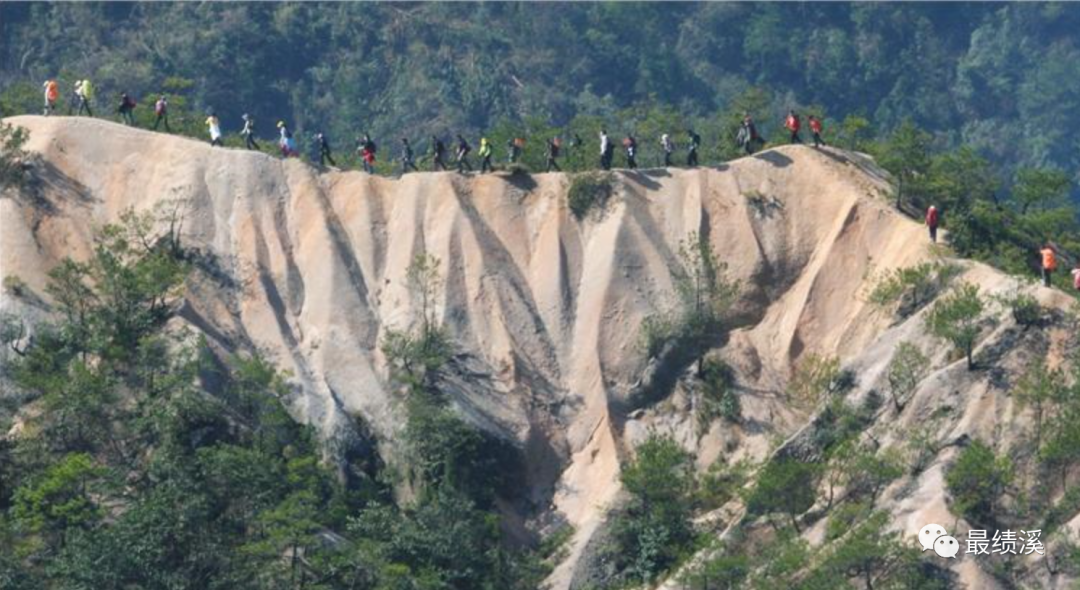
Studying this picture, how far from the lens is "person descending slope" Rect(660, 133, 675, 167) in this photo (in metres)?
83.3

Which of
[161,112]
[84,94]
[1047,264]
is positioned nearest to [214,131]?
[161,112]

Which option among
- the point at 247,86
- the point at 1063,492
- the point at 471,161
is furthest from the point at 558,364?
the point at 247,86

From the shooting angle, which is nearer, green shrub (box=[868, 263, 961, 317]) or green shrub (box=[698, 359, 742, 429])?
green shrub (box=[868, 263, 961, 317])

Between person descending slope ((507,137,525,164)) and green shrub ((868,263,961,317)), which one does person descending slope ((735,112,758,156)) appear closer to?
person descending slope ((507,137,525,164))

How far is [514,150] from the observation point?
8369 centimetres

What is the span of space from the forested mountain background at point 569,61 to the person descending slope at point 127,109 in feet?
108

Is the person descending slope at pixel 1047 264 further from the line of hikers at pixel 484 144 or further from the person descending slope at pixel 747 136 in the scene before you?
the person descending slope at pixel 747 136

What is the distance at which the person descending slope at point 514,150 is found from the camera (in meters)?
83.6

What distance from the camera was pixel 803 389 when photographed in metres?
78.1

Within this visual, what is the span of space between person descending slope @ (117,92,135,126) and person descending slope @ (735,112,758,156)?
1462cm

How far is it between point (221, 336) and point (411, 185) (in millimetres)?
6493

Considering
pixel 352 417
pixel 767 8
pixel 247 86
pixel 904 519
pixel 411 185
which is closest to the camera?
pixel 904 519

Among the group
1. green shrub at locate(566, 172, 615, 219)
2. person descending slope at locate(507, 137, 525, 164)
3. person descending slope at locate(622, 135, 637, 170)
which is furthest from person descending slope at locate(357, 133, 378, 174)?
person descending slope at locate(622, 135, 637, 170)

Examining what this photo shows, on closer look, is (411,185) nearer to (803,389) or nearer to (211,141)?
(211,141)
